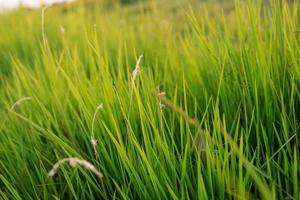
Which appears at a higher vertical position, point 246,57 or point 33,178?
point 246,57

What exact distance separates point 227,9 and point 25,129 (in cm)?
205

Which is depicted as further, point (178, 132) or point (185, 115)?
point (178, 132)

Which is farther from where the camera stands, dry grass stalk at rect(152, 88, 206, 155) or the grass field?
the grass field

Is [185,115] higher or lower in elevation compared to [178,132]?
higher

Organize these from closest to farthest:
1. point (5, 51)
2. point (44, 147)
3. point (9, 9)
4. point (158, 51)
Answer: point (44, 147) → point (158, 51) → point (5, 51) → point (9, 9)

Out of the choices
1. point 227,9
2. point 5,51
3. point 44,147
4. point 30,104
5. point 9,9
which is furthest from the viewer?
point 9,9

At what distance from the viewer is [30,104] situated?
3.87 feet

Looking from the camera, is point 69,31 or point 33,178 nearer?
point 33,178

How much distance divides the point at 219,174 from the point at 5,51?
1708 mm

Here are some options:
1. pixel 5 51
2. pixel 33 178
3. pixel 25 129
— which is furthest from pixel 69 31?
pixel 33 178

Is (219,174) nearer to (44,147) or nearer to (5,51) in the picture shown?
(44,147)

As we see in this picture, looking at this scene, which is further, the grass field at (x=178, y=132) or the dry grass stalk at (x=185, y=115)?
the grass field at (x=178, y=132)

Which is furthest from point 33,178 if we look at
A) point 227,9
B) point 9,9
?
point 9,9

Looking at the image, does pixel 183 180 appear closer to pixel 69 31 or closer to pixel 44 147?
pixel 44 147
